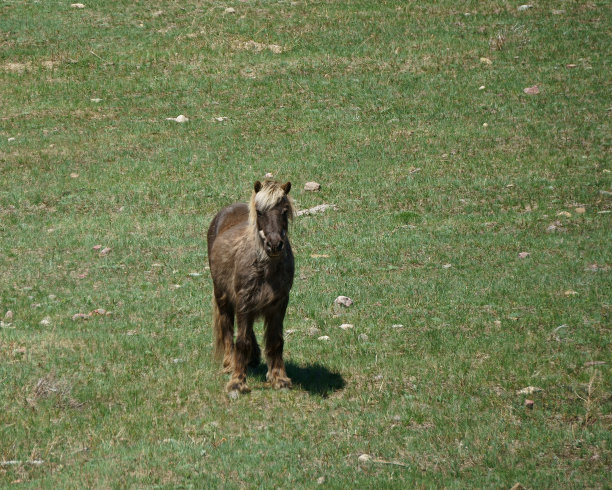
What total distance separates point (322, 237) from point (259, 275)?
6887 mm

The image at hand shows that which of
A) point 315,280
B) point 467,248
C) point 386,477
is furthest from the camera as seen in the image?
point 467,248

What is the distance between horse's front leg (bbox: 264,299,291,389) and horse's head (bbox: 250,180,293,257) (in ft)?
3.01

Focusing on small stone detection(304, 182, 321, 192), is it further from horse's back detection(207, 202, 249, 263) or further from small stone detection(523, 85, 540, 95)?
horse's back detection(207, 202, 249, 263)

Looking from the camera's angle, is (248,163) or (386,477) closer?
(386,477)

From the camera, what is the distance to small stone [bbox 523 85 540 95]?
23469mm

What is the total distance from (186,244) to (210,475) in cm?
944

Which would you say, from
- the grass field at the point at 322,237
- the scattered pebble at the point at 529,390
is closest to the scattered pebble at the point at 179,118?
the grass field at the point at 322,237

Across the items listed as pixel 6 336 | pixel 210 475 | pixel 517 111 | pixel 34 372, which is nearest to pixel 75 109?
pixel 517 111

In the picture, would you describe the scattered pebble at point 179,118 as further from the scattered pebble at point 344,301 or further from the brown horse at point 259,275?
the brown horse at point 259,275

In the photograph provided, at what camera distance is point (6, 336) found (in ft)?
39.7

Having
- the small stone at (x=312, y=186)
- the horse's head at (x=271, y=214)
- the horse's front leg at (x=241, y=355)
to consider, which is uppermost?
the horse's head at (x=271, y=214)

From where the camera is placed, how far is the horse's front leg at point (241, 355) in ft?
34.3

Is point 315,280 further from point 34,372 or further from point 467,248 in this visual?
point 34,372

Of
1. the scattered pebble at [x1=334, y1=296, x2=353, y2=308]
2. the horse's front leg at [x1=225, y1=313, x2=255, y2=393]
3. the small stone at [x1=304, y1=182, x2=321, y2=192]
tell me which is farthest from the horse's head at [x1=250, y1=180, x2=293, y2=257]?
the small stone at [x1=304, y1=182, x2=321, y2=192]
